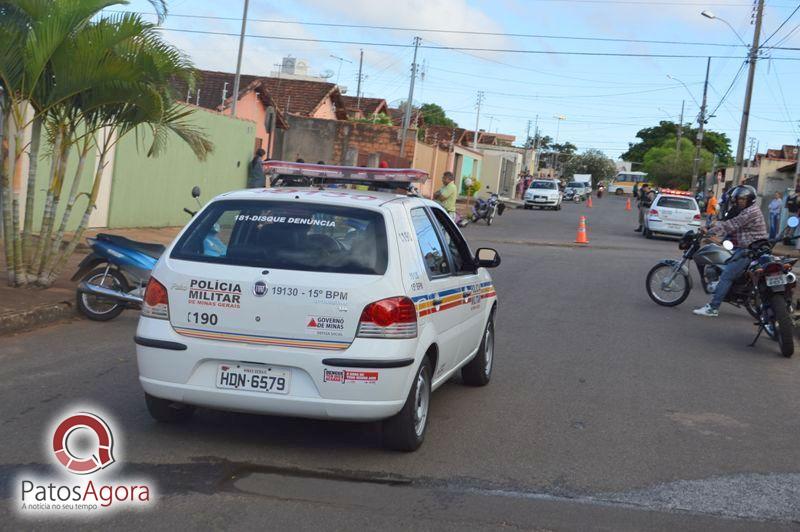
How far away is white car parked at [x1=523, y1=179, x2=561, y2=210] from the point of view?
51812mm

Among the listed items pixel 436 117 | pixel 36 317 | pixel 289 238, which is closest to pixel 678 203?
pixel 36 317

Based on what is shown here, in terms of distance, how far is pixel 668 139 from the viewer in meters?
130

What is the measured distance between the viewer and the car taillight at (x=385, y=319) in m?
5.65

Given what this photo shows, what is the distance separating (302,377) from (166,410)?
3.71ft

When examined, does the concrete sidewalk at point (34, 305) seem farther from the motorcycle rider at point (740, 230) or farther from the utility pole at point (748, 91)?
the utility pole at point (748, 91)

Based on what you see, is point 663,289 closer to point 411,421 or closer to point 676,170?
point 411,421

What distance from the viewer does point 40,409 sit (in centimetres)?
658

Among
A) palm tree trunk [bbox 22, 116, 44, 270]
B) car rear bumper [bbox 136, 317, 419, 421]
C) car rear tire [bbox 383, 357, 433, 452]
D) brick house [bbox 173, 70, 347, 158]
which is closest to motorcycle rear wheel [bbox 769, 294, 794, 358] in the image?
car rear tire [bbox 383, 357, 433, 452]

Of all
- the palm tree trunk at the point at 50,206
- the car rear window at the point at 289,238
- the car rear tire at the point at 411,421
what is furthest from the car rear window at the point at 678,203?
the car rear window at the point at 289,238

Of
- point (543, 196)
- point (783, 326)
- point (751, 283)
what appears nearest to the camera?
point (783, 326)

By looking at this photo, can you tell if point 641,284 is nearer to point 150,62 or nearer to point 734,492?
point 150,62

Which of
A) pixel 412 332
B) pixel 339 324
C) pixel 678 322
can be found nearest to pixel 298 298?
pixel 339 324

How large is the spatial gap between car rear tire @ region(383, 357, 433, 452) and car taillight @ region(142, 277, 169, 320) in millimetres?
1510
